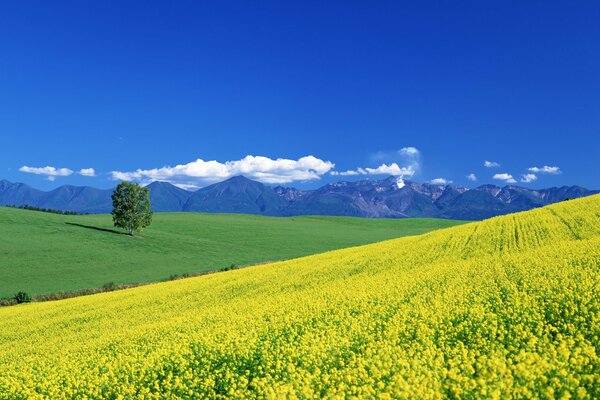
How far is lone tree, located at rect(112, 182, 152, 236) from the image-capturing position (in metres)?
91.7

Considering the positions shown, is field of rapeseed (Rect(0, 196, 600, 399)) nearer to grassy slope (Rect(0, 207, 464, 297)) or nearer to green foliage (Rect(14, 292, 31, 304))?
green foliage (Rect(14, 292, 31, 304))

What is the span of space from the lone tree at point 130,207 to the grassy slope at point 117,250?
3.03 meters

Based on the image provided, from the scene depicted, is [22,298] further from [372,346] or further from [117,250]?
[372,346]

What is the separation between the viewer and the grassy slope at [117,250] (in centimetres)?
5672

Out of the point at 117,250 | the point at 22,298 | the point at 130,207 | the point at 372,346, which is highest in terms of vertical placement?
the point at 130,207

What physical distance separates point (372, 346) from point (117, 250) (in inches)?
2914

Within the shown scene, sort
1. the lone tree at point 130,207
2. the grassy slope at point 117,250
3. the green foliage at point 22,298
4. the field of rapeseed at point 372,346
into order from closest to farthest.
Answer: the field of rapeseed at point 372,346 → the green foliage at point 22,298 → the grassy slope at point 117,250 → the lone tree at point 130,207

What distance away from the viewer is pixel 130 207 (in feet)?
303

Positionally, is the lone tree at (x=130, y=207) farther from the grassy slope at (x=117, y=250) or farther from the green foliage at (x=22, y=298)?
the green foliage at (x=22, y=298)

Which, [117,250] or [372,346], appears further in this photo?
[117,250]

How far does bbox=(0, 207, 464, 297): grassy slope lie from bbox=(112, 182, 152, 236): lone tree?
9.95ft

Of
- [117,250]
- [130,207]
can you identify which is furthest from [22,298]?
[130,207]

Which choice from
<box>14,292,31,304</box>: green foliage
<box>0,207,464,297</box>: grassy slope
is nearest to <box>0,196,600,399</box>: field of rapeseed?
<box>14,292,31,304</box>: green foliage

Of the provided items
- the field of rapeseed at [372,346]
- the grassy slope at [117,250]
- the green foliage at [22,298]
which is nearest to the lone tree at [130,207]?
the grassy slope at [117,250]
